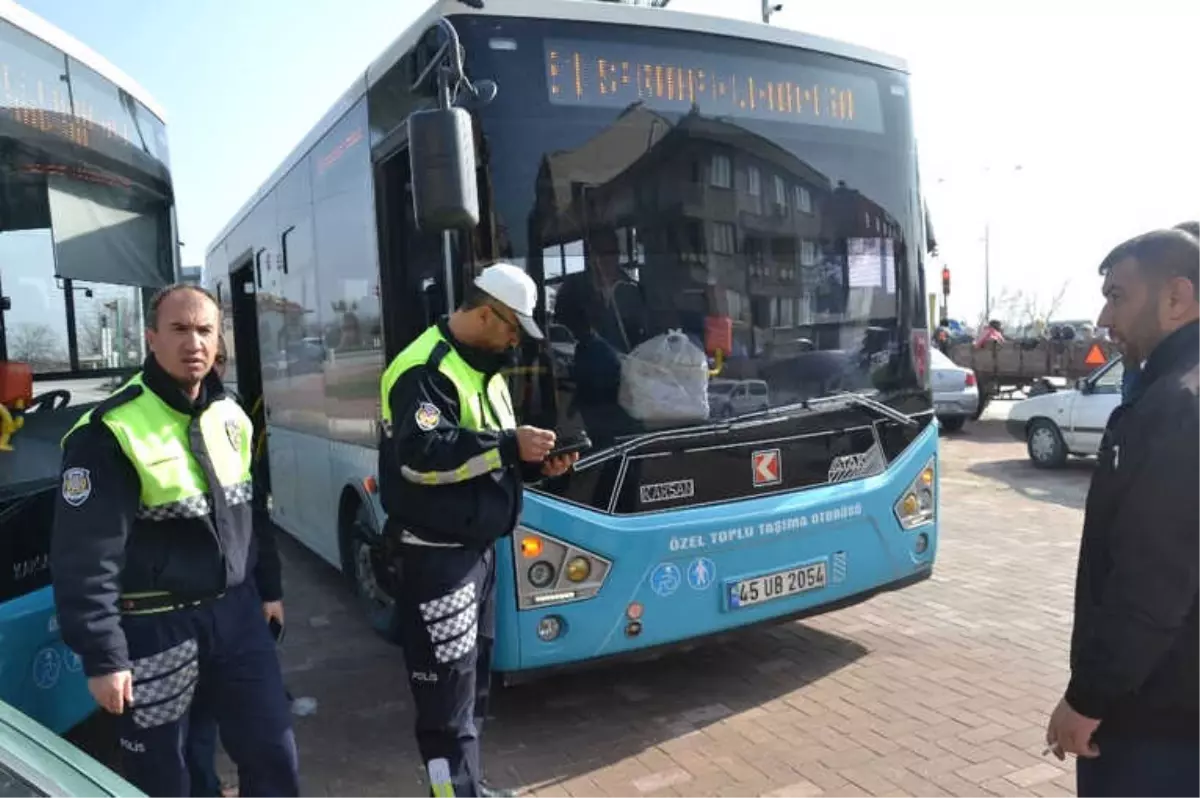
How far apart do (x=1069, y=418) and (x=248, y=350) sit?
10234mm

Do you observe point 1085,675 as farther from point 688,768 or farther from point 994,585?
point 994,585

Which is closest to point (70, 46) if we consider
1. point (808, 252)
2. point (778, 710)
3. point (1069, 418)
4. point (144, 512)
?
point (144, 512)

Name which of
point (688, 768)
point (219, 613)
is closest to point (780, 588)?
point (688, 768)

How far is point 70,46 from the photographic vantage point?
4.58 meters

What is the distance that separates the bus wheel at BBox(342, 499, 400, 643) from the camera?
206 inches

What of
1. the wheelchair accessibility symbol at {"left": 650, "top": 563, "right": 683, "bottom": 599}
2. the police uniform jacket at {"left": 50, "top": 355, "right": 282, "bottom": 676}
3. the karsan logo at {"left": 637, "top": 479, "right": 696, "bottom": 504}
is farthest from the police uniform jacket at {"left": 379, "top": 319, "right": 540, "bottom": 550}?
the wheelchair accessibility symbol at {"left": 650, "top": 563, "right": 683, "bottom": 599}

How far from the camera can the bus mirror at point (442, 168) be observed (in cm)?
339

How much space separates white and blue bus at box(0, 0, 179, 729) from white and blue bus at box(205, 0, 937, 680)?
128cm

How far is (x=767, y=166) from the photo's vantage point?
169 inches

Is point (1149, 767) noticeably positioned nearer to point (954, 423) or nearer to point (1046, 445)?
point (1046, 445)

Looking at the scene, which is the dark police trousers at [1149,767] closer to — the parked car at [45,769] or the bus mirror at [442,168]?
the parked car at [45,769]

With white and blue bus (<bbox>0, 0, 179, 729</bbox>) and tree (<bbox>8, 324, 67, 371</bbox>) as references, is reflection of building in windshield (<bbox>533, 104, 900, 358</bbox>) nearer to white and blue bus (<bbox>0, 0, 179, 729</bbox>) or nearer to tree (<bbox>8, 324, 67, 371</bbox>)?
white and blue bus (<bbox>0, 0, 179, 729</bbox>)

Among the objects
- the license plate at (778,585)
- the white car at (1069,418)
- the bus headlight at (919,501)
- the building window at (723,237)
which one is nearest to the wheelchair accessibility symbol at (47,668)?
the license plate at (778,585)

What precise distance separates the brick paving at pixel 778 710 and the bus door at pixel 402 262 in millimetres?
1944
